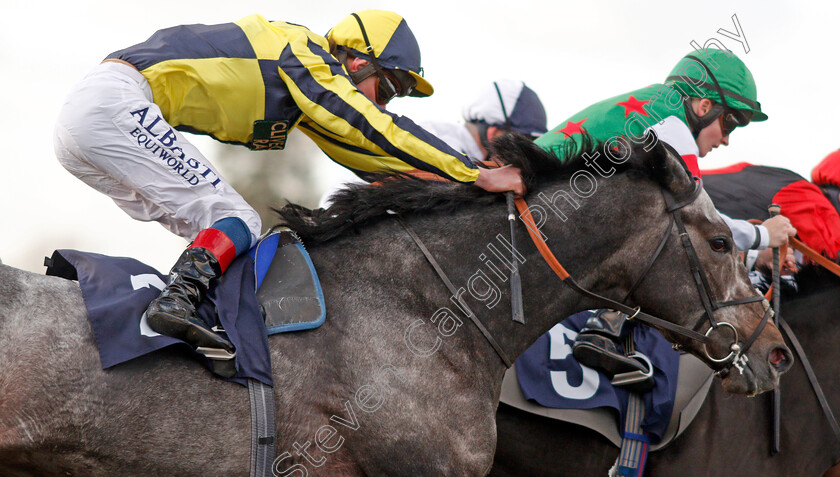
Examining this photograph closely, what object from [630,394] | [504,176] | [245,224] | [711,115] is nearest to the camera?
[245,224]

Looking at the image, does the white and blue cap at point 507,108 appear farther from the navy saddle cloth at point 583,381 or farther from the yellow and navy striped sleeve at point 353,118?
the yellow and navy striped sleeve at point 353,118

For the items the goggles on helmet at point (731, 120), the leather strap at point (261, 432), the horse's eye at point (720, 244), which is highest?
the leather strap at point (261, 432)

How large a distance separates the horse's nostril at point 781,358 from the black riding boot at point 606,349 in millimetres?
723

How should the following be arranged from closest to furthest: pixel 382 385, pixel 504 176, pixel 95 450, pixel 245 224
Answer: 1. pixel 95 450
2. pixel 382 385
3. pixel 245 224
4. pixel 504 176

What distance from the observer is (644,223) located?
3188 mm

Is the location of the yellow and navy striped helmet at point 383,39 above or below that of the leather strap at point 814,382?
above

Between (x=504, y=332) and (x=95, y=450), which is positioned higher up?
(x=95, y=450)

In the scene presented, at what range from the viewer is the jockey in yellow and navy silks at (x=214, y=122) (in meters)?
→ 2.99

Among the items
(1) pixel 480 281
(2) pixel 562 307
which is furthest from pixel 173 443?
(2) pixel 562 307

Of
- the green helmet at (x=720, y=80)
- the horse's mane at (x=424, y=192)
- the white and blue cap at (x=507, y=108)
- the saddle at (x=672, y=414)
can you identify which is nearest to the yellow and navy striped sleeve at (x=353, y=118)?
the horse's mane at (x=424, y=192)

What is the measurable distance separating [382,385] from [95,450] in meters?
0.97

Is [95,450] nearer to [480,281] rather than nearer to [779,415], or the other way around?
[480,281]

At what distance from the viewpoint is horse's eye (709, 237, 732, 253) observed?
324 centimetres

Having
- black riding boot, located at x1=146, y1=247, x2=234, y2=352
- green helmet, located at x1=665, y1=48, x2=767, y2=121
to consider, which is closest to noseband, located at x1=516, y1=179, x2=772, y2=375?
black riding boot, located at x1=146, y1=247, x2=234, y2=352
